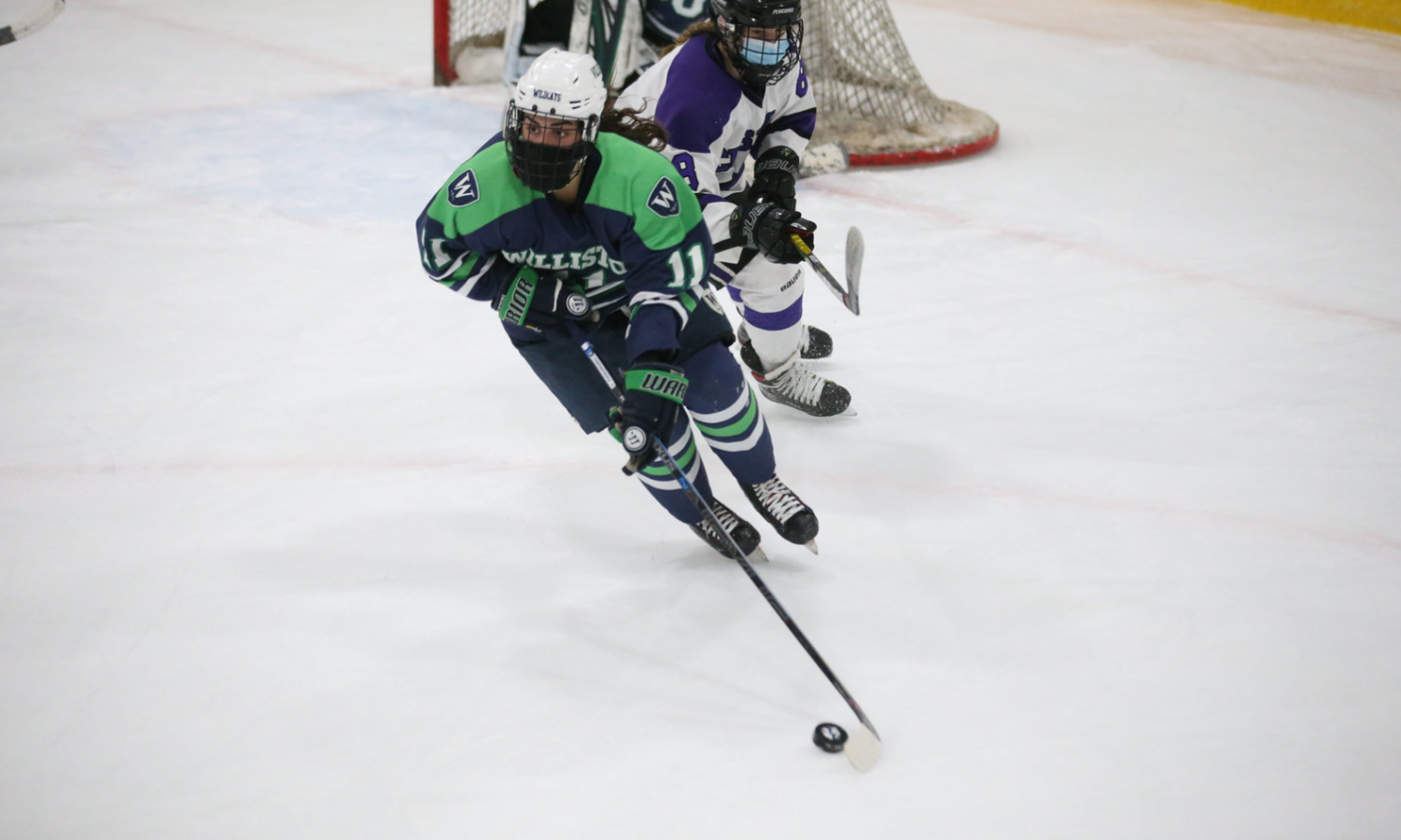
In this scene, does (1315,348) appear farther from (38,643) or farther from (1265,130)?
(38,643)

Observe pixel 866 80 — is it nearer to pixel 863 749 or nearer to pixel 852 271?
pixel 852 271

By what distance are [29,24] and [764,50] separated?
10.5ft

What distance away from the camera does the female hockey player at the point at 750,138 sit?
2.40 meters

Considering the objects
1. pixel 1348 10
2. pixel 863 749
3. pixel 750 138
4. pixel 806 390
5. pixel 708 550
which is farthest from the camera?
pixel 1348 10

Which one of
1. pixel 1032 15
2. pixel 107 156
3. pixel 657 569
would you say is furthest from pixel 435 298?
pixel 1032 15

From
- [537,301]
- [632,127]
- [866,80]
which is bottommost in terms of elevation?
[866,80]

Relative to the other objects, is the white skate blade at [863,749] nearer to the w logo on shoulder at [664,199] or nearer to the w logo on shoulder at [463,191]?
the w logo on shoulder at [664,199]

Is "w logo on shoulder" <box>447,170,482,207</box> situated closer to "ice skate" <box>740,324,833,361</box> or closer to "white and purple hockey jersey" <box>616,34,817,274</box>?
"white and purple hockey jersey" <box>616,34,817,274</box>

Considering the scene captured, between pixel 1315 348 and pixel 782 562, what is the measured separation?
1846 millimetres

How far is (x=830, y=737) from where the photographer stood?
1765 millimetres

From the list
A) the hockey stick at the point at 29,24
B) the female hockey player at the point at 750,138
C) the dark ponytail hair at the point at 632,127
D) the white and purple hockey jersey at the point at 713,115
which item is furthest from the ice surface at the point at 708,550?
the dark ponytail hair at the point at 632,127

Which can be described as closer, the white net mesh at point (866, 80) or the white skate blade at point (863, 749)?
the white skate blade at point (863, 749)

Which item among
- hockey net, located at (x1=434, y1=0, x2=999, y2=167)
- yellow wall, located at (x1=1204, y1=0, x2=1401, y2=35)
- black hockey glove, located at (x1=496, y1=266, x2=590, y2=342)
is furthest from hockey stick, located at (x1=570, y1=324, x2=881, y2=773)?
yellow wall, located at (x1=1204, y1=0, x2=1401, y2=35)

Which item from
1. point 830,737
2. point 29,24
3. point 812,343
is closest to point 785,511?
point 830,737
